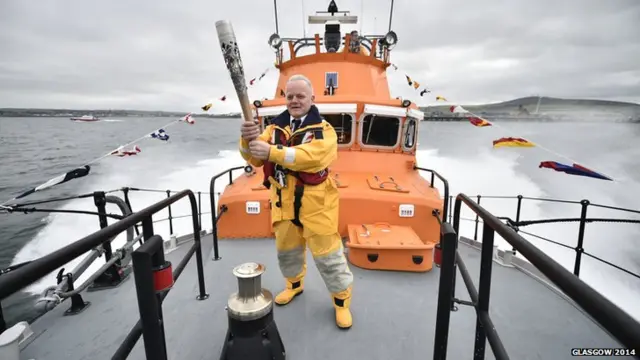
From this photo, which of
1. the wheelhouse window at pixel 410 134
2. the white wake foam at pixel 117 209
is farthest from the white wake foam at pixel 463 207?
the wheelhouse window at pixel 410 134

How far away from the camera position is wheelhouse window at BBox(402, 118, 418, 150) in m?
4.90

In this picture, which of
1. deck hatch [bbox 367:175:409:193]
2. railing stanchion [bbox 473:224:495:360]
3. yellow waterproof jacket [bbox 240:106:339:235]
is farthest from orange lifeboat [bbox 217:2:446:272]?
railing stanchion [bbox 473:224:495:360]

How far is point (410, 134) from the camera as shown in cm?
504

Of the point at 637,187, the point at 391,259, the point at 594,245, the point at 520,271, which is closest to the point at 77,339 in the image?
the point at 391,259

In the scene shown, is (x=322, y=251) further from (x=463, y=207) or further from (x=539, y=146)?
(x=463, y=207)

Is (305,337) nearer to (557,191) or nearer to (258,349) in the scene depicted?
(258,349)

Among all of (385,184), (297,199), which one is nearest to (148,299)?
(297,199)

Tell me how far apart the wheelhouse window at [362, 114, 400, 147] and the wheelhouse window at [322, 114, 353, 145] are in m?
0.24

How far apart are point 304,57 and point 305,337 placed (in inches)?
177

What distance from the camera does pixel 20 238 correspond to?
29.2 ft

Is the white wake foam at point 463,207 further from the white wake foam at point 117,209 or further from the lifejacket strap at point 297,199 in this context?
the lifejacket strap at point 297,199

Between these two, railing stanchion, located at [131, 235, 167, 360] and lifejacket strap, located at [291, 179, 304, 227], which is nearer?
railing stanchion, located at [131, 235, 167, 360]

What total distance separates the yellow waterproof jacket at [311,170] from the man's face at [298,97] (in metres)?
0.07

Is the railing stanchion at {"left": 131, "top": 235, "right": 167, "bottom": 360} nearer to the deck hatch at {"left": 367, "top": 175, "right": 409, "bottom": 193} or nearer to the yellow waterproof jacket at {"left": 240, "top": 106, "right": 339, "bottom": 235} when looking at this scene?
the yellow waterproof jacket at {"left": 240, "top": 106, "right": 339, "bottom": 235}
